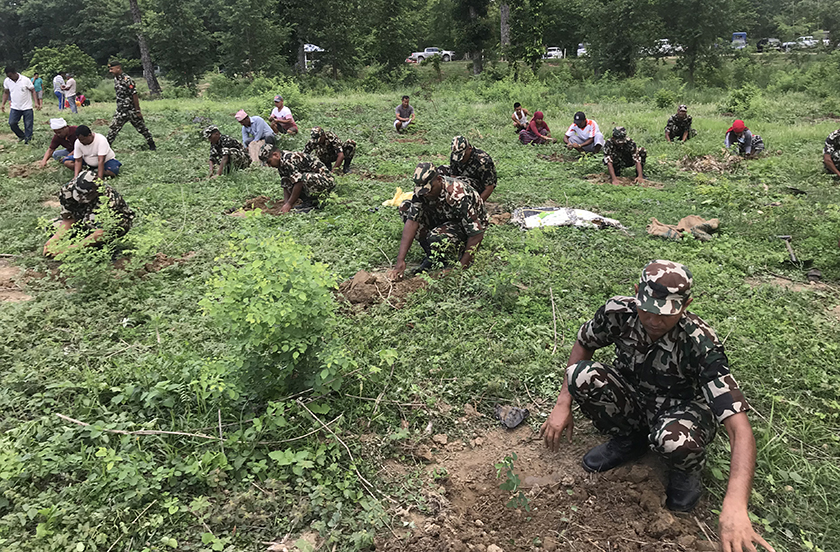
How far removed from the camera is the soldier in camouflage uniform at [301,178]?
6855 millimetres

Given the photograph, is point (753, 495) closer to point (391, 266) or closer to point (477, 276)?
point (477, 276)

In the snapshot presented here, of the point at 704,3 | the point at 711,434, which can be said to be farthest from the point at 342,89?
the point at 711,434

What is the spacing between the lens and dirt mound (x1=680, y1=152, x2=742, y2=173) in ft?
28.1

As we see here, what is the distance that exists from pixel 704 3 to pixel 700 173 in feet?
58.2

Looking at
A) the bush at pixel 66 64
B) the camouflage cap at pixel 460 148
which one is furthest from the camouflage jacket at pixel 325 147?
the bush at pixel 66 64

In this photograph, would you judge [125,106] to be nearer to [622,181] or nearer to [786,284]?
[622,181]

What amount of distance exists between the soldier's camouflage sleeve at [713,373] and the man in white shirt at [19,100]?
1154 centimetres

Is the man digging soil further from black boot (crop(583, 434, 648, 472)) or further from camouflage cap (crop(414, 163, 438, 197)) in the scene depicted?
camouflage cap (crop(414, 163, 438, 197))

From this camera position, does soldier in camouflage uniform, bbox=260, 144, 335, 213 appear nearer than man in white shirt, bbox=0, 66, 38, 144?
Yes

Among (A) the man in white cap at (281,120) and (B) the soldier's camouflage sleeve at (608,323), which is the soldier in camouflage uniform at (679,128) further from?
(B) the soldier's camouflage sleeve at (608,323)

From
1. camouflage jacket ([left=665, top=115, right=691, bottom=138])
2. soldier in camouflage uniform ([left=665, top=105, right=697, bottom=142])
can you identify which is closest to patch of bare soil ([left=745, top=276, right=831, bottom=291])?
soldier in camouflage uniform ([left=665, top=105, right=697, bottom=142])

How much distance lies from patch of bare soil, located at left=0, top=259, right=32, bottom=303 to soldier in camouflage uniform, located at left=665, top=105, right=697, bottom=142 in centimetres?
1096

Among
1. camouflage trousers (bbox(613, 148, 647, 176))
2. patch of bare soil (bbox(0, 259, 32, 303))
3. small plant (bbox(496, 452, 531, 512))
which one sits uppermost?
camouflage trousers (bbox(613, 148, 647, 176))

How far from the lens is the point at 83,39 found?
3194 cm
